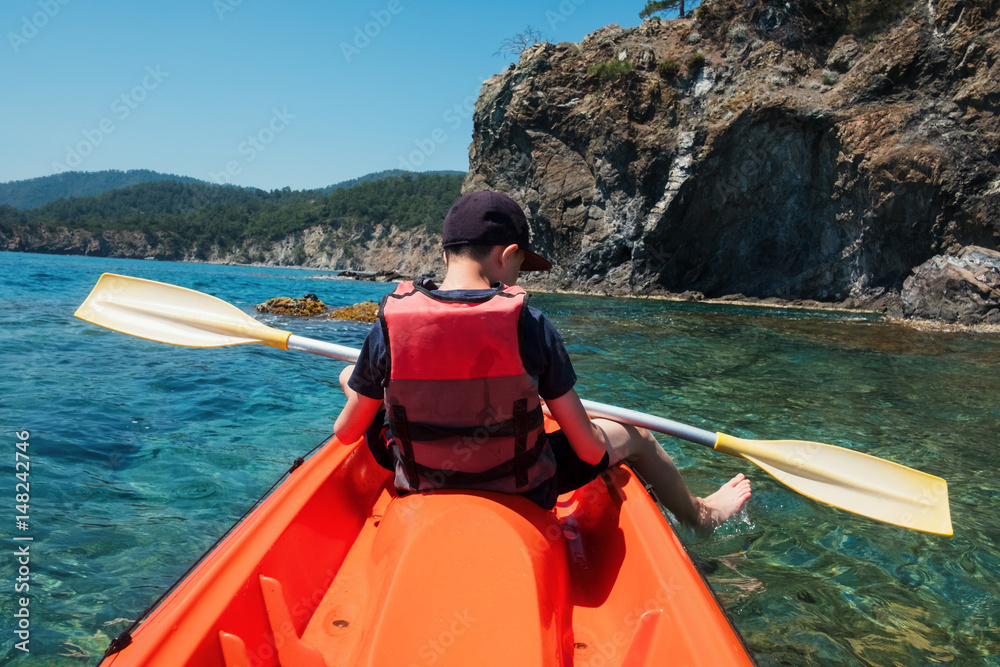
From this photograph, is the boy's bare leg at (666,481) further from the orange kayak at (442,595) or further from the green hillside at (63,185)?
the green hillside at (63,185)

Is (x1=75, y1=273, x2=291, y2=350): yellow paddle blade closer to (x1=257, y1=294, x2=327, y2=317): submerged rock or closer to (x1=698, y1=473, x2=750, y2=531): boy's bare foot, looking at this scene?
(x1=698, y1=473, x2=750, y2=531): boy's bare foot

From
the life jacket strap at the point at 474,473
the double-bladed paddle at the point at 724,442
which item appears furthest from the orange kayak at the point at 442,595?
the double-bladed paddle at the point at 724,442

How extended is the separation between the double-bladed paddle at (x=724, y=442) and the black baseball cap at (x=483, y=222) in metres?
1.08

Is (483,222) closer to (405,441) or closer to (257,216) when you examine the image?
(405,441)

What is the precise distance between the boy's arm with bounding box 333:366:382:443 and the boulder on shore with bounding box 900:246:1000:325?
16.9 m

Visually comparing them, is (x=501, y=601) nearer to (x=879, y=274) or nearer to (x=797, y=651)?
(x=797, y=651)

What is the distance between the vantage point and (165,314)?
3.29 meters

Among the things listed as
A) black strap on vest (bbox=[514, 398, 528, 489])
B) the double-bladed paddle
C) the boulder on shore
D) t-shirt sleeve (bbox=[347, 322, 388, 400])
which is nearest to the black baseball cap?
t-shirt sleeve (bbox=[347, 322, 388, 400])

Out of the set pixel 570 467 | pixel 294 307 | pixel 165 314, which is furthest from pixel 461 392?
pixel 294 307

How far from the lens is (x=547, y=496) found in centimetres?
172

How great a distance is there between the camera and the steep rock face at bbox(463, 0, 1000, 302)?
1775cm

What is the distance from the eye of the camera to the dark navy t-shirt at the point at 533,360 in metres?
1.51

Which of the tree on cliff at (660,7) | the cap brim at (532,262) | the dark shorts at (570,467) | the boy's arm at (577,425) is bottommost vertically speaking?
the dark shorts at (570,467)

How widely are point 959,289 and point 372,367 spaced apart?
703 inches
